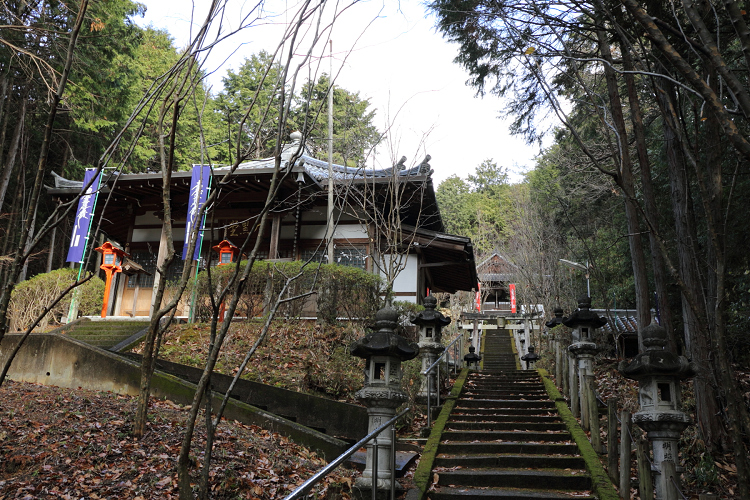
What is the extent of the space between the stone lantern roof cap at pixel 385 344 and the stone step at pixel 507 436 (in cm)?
261

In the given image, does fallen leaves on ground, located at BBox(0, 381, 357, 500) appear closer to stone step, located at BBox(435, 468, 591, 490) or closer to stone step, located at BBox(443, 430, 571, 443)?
stone step, located at BBox(435, 468, 591, 490)

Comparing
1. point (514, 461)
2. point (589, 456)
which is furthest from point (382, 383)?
point (589, 456)

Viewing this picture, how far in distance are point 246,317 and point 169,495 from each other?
7560 millimetres

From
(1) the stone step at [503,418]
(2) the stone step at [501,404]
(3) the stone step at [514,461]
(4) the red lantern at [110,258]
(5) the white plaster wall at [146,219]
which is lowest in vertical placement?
(3) the stone step at [514,461]

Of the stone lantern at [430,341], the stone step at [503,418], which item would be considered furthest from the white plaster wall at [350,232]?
the stone step at [503,418]

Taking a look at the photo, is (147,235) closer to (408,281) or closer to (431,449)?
(408,281)

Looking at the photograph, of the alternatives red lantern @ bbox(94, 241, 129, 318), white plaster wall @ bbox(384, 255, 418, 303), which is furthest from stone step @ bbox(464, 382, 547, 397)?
red lantern @ bbox(94, 241, 129, 318)

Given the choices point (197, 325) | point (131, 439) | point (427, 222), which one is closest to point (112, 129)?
point (197, 325)

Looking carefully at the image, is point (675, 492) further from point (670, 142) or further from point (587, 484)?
point (670, 142)

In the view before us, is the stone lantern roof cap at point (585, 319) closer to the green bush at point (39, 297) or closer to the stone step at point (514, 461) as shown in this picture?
the stone step at point (514, 461)

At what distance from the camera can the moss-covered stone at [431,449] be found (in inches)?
241

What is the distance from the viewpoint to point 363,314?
441 inches

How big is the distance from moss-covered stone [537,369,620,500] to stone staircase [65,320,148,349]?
9478 millimetres

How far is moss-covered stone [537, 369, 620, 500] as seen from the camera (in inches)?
231
